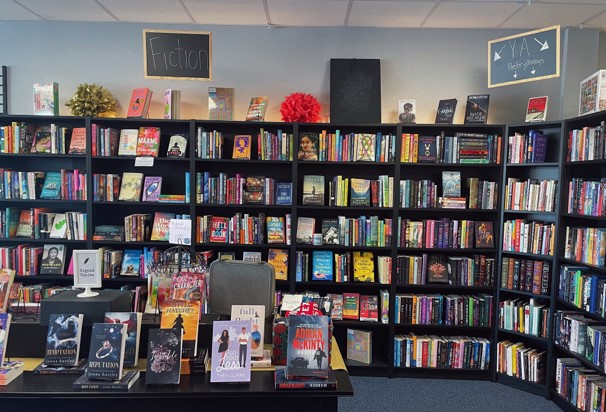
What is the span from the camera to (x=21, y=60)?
3.96 meters

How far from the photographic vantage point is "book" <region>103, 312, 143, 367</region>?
5.97ft

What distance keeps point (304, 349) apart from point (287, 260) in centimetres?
203

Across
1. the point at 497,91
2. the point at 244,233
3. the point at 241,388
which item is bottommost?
the point at 241,388

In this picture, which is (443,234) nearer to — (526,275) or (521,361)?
(526,275)

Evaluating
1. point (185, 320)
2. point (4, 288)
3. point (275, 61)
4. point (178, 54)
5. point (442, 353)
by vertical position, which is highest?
point (275, 61)

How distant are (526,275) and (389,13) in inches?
102

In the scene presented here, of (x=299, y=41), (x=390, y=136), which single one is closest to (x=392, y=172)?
(x=390, y=136)

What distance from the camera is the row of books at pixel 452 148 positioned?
3.64 meters

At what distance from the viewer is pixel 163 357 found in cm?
172

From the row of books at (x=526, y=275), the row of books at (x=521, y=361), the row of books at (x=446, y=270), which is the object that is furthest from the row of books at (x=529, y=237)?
the row of books at (x=521, y=361)

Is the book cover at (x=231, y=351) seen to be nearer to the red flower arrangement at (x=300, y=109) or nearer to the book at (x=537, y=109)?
the red flower arrangement at (x=300, y=109)

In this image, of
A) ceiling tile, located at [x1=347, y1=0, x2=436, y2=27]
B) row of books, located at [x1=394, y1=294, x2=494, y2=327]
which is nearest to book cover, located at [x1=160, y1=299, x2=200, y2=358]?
row of books, located at [x1=394, y1=294, x2=494, y2=327]

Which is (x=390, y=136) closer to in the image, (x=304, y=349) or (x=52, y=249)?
(x=304, y=349)

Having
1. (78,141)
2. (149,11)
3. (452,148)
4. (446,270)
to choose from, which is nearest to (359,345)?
(446,270)
